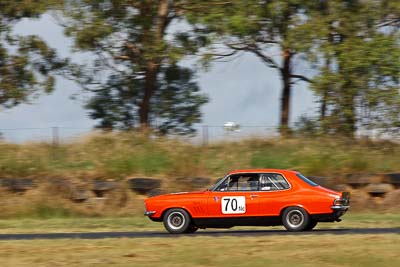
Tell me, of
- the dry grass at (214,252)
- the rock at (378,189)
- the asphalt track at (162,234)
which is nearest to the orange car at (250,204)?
the asphalt track at (162,234)

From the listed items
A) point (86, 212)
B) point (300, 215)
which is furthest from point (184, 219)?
point (86, 212)

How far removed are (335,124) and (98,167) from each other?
343 inches

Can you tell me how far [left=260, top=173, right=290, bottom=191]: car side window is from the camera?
1934 cm

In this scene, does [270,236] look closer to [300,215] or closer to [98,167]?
[300,215]

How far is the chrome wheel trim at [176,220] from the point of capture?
19.6 meters

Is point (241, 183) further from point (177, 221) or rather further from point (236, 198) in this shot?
point (177, 221)

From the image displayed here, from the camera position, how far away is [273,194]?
63.2 feet

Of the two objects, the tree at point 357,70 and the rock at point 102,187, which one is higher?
the tree at point 357,70

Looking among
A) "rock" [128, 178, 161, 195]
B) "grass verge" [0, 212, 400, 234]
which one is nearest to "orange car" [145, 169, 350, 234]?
"grass verge" [0, 212, 400, 234]

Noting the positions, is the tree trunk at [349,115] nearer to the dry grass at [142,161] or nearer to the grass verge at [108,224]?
the dry grass at [142,161]

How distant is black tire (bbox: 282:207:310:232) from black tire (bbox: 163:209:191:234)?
6.67 feet

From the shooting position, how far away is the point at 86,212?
28594 mm

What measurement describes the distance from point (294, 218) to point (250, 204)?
3.09 feet

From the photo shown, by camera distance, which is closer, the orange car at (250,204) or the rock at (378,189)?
the orange car at (250,204)
